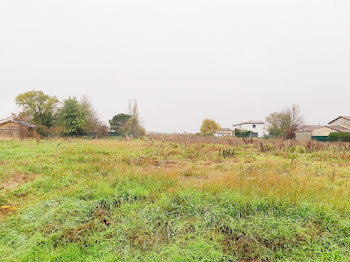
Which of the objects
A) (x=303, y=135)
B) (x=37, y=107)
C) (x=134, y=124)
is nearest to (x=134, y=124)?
(x=134, y=124)

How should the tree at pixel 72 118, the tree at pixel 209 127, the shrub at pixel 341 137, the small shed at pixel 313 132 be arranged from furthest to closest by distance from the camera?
the tree at pixel 209 127
the small shed at pixel 313 132
the tree at pixel 72 118
the shrub at pixel 341 137

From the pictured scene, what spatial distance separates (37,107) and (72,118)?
12.1 metres

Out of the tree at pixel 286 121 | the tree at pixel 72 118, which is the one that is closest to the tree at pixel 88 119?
the tree at pixel 72 118

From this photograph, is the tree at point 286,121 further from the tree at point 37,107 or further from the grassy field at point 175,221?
the tree at point 37,107

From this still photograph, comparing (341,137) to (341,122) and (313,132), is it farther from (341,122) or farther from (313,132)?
(341,122)

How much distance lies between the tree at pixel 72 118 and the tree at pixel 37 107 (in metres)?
7.58

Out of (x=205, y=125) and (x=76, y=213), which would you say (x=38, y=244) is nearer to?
(x=76, y=213)

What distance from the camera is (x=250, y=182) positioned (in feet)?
14.0

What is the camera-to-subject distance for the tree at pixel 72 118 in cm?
2823

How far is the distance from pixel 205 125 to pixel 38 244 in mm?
46939

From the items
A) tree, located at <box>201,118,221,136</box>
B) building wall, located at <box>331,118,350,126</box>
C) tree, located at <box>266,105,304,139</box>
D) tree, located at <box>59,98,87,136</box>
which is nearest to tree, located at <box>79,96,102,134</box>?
tree, located at <box>59,98,87,136</box>

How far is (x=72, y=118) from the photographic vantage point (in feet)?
93.0

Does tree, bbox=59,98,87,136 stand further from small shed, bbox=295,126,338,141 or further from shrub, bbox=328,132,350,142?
small shed, bbox=295,126,338,141

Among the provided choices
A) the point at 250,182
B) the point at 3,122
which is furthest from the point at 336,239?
the point at 3,122
